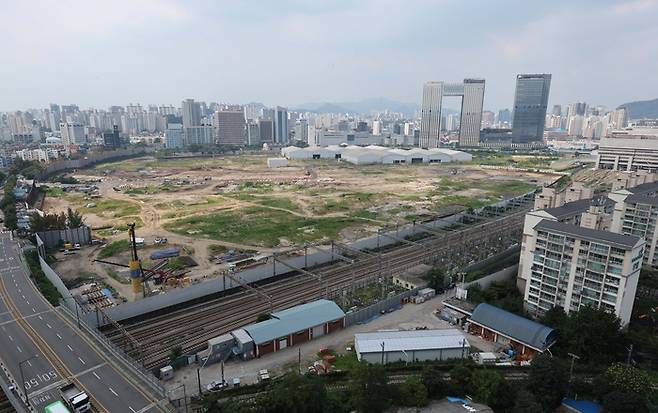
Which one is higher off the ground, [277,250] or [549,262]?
[549,262]

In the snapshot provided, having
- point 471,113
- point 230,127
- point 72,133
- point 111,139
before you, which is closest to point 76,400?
point 111,139

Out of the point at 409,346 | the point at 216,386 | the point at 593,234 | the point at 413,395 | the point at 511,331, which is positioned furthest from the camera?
the point at 593,234

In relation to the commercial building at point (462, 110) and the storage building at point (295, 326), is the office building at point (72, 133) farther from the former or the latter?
the storage building at point (295, 326)

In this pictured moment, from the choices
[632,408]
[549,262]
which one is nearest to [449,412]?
[632,408]

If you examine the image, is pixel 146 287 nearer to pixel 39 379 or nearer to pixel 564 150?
pixel 39 379

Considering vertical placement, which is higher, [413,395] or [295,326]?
[295,326]

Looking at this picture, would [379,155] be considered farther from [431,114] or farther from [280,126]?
[280,126]
